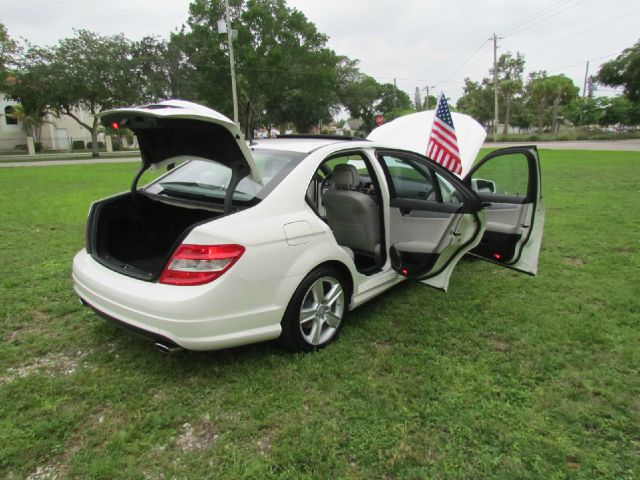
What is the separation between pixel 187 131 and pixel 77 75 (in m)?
31.8

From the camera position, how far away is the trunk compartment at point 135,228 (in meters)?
3.24

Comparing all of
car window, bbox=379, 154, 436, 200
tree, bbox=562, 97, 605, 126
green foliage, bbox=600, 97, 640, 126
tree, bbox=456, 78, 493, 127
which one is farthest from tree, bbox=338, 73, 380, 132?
car window, bbox=379, 154, 436, 200

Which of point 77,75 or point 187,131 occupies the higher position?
point 77,75

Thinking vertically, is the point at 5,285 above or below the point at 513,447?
above

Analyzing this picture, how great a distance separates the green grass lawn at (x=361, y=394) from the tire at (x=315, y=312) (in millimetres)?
113

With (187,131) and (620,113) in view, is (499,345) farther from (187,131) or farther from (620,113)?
(620,113)

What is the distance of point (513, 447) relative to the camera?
224 centimetres

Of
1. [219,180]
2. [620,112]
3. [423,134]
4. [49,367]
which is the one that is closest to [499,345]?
[219,180]

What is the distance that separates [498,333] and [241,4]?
127 ft

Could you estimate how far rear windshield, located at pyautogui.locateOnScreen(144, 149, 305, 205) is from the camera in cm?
296

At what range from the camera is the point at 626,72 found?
40312mm

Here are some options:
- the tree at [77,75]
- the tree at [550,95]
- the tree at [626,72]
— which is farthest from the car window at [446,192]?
the tree at [550,95]

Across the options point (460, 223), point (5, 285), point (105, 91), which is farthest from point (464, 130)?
Answer: point (105, 91)

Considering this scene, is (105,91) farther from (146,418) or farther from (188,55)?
(146,418)
